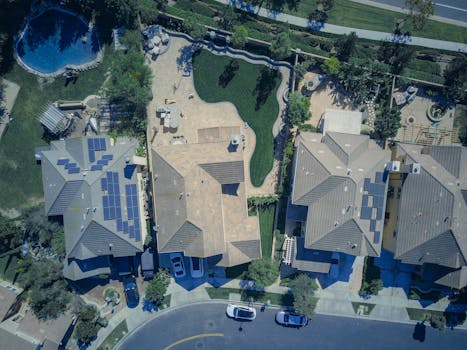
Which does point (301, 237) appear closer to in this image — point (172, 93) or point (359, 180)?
point (359, 180)

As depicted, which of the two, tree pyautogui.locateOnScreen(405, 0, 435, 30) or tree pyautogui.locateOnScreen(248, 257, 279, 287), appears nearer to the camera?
tree pyautogui.locateOnScreen(248, 257, 279, 287)

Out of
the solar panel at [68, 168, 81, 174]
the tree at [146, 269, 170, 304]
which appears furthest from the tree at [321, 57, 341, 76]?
the tree at [146, 269, 170, 304]

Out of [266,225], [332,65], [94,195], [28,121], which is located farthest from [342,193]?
[28,121]

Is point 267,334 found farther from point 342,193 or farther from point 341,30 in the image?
point 341,30

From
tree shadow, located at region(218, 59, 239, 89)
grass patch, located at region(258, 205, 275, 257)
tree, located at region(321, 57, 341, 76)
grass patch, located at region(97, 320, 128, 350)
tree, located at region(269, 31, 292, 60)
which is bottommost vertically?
grass patch, located at region(97, 320, 128, 350)

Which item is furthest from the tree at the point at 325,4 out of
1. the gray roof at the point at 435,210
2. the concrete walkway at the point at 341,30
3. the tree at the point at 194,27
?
the gray roof at the point at 435,210

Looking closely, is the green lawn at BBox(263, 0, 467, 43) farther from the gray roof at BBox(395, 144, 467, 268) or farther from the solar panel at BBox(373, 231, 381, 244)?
the solar panel at BBox(373, 231, 381, 244)

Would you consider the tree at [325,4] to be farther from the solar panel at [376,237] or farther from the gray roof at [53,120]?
the gray roof at [53,120]
